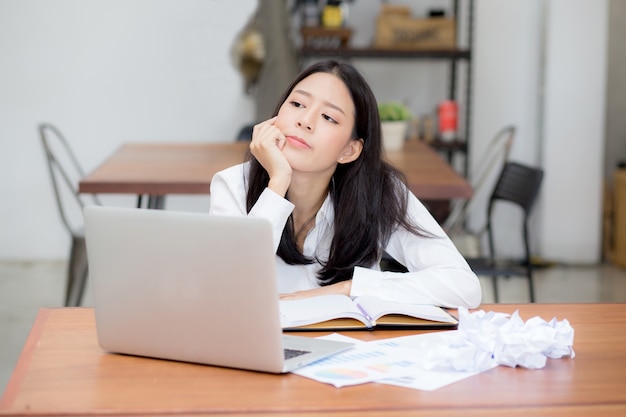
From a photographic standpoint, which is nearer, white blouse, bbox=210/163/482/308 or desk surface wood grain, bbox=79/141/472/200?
white blouse, bbox=210/163/482/308

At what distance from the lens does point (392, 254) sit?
2.25 meters

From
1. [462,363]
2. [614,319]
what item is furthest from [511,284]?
[462,363]

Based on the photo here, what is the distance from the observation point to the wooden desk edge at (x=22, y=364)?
Answer: 137 cm

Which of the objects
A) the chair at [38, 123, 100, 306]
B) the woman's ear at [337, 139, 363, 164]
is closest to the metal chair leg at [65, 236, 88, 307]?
the chair at [38, 123, 100, 306]

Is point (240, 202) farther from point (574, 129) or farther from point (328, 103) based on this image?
point (574, 129)

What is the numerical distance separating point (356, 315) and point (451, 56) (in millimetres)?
3381

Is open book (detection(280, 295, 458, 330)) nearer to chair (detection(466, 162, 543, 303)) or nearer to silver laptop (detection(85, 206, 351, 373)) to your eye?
silver laptop (detection(85, 206, 351, 373))

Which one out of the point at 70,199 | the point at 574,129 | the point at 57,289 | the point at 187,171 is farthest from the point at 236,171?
the point at 574,129

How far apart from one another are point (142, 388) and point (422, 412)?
1.19 ft

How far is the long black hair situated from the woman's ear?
0.01m

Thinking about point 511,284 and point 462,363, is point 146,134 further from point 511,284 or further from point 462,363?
point 462,363

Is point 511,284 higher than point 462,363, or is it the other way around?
point 462,363

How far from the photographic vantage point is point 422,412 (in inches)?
52.3

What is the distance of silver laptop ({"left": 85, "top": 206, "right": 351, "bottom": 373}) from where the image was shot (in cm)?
142
